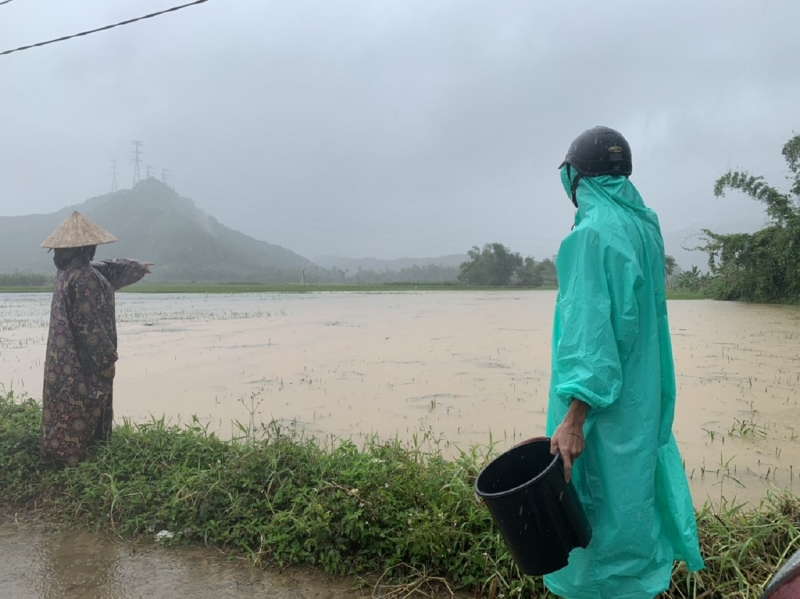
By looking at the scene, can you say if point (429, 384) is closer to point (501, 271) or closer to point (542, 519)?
point (542, 519)

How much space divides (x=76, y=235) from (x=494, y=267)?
48054 mm

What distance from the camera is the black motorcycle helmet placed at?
158 centimetres

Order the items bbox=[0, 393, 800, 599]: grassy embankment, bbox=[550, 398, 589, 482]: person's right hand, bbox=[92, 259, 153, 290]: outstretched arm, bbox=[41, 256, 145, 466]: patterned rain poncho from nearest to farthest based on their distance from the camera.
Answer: bbox=[550, 398, 589, 482]: person's right hand → bbox=[0, 393, 800, 599]: grassy embankment → bbox=[41, 256, 145, 466]: patterned rain poncho → bbox=[92, 259, 153, 290]: outstretched arm

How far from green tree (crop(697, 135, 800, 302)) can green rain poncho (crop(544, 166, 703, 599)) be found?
1869 cm

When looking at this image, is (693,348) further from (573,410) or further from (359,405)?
(573,410)

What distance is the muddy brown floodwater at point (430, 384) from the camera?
12.8 ft

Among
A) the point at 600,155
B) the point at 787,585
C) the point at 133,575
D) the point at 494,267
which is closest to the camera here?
the point at 787,585

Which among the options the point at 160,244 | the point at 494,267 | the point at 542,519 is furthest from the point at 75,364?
the point at 160,244

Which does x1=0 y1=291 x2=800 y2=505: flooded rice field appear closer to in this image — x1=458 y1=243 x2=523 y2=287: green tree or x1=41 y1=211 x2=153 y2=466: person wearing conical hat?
x1=41 y1=211 x2=153 y2=466: person wearing conical hat

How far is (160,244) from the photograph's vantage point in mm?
87812

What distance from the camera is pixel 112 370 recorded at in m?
3.28

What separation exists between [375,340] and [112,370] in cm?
614

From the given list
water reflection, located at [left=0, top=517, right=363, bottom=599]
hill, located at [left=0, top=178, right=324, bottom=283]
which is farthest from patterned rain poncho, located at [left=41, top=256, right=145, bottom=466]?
hill, located at [left=0, top=178, right=324, bottom=283]

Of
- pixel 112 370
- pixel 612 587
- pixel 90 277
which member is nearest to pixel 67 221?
pixel 90 277
